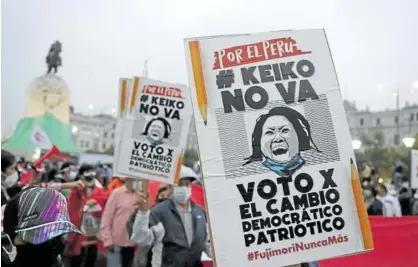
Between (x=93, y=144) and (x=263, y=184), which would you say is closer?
(x=263, y=184)

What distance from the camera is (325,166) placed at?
3.08 m

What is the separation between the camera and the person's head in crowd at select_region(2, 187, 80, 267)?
205 centimetres

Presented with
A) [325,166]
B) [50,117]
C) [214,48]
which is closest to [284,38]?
[214,48]

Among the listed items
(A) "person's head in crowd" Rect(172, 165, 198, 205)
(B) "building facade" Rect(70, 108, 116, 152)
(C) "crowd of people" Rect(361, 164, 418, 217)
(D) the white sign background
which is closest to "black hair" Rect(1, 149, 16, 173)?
(A) "person's head in crowd" Rect(172, 165, 198, 205)

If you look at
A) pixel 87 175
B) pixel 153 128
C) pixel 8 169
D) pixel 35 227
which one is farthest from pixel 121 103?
pixel 35 227

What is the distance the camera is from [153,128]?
644cm

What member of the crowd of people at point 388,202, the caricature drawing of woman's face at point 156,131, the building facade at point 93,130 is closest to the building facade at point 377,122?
the building facade at point 93,130

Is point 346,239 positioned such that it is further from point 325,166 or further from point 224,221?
point 224,221

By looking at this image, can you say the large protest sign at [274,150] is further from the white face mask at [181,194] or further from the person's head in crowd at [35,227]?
the white face mask at [181,194]

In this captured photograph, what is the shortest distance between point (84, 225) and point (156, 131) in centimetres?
232

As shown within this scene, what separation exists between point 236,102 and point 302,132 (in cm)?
42

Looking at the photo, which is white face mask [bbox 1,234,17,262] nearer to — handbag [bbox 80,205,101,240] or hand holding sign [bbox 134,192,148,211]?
hand holding sign [bbox 134,192,148,211]

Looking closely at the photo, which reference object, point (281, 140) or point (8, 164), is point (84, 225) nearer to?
point (8, 164)

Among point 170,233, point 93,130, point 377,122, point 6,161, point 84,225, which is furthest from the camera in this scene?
point 93,130
